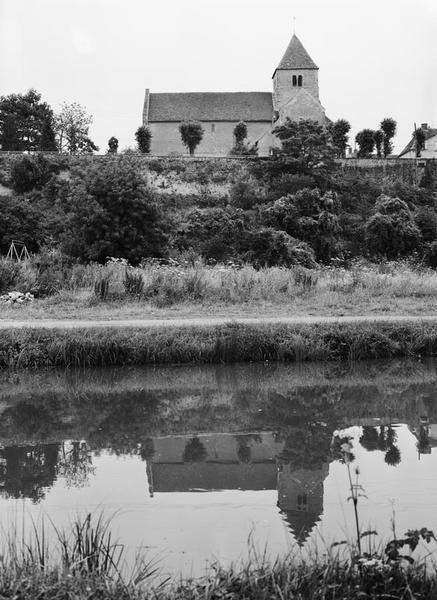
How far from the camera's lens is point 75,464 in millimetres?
6023

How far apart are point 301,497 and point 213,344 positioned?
19.8ft

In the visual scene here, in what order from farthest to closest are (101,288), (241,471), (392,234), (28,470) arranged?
1. (392,234)
2. (101,288)
3. (28,470)
4. (241,471)

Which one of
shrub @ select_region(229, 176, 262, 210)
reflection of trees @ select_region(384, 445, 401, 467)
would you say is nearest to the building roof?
shrub @ select_region(229, 176, 262, 210)

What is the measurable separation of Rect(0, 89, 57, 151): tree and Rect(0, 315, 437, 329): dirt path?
5228 centimetres

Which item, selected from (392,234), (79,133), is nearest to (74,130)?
(79,133)

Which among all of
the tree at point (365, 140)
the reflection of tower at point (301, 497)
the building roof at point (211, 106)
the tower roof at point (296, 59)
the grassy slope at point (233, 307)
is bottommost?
the reflection of tower at point (301, 497)

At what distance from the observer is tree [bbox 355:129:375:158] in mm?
51188

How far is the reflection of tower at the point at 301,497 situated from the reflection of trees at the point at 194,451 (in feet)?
2.55

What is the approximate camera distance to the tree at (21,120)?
203 ft

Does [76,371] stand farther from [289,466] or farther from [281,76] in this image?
[281,76]

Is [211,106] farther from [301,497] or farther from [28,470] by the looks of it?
[301,497]

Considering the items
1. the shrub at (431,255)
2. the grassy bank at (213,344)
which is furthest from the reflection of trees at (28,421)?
the shrub at (431,255)

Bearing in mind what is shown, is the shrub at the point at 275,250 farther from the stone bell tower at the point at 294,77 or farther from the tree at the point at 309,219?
the stone bell tower at the point at 294,77

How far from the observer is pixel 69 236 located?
28609 mm
